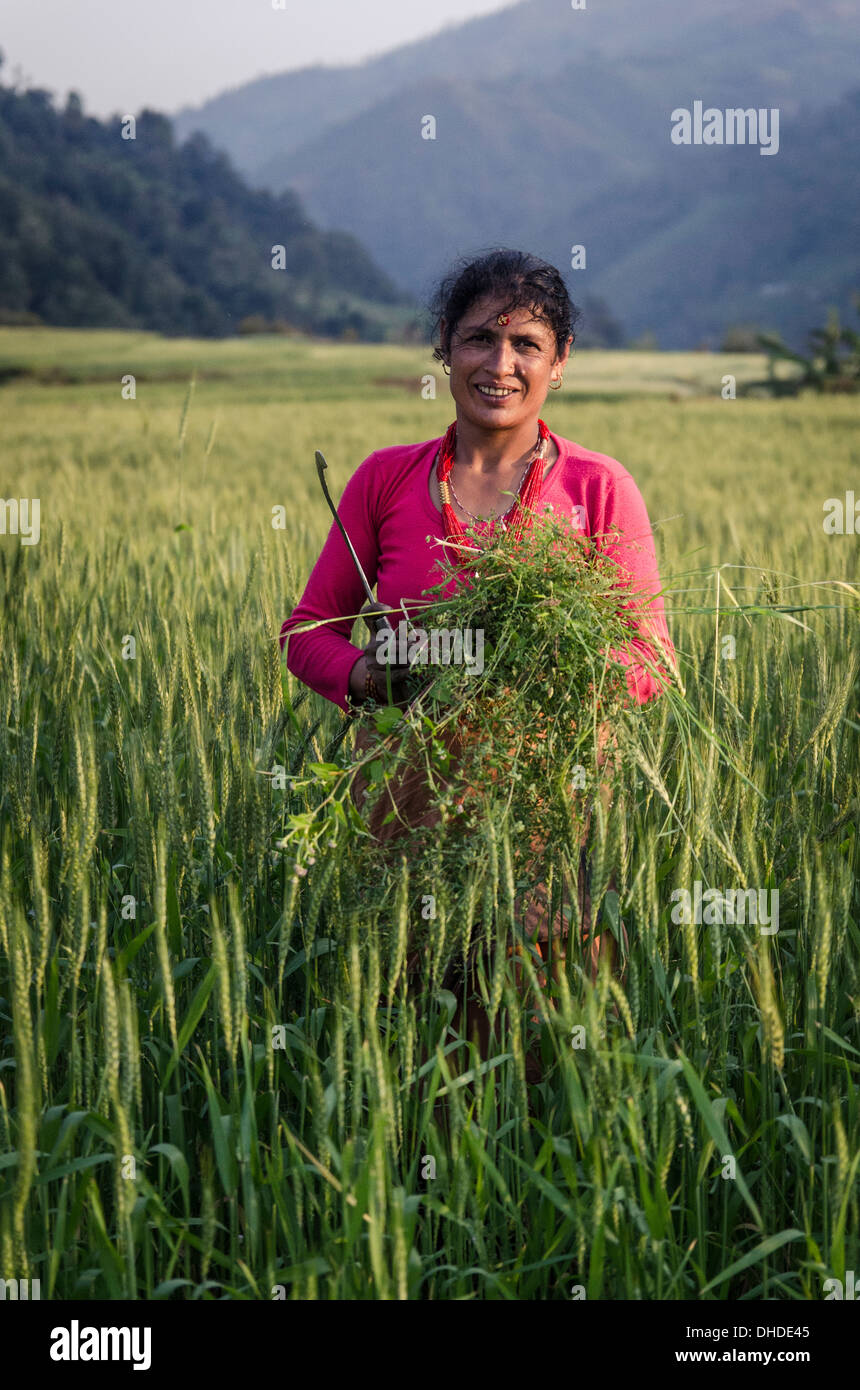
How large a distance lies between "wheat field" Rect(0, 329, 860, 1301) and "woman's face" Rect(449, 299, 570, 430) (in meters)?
0.44

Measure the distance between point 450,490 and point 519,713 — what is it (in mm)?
690

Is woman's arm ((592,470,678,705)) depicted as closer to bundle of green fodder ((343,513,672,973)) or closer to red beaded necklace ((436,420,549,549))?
bundle of green fodder ((343,513,672,973))

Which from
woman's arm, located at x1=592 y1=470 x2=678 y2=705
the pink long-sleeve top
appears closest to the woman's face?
the pink long-sleeve top

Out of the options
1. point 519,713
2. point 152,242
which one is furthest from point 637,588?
point 152,242

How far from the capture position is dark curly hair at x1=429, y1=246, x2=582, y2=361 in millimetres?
2268

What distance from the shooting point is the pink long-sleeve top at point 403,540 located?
217 cm

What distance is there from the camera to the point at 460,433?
2389 mm

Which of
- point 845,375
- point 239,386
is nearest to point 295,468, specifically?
point 845,375

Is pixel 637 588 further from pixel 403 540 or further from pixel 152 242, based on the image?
pixel 152 242

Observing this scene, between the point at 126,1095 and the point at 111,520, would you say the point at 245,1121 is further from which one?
the point at 111,520

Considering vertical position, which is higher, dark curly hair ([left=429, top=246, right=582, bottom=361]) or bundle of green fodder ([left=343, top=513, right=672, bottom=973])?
dark curly hair ([left=429, top=246, right=582, bottom=361])

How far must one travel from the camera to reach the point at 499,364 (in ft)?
7.32

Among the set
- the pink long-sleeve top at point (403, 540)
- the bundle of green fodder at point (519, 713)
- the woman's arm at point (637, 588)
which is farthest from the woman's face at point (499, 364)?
the bundle of green fodder at point (519, 713)

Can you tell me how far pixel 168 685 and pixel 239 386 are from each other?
24798 mm
